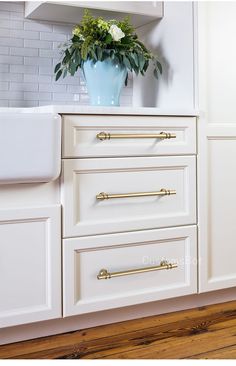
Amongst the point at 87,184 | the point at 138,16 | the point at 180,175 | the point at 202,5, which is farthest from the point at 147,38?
the point at 87,184

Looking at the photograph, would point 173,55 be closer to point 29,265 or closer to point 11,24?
point 11,24

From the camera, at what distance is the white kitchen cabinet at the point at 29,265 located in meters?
1.54

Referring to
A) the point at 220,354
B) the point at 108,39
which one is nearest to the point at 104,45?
the point at 108,39

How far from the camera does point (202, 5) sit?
6.15 feet

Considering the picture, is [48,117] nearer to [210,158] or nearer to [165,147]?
[165,147]

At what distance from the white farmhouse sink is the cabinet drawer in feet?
0.93

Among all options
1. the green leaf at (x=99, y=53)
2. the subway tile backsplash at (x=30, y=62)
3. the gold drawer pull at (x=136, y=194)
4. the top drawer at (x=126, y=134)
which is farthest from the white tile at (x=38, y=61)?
the gold drawer pull at (x=136, y=194)

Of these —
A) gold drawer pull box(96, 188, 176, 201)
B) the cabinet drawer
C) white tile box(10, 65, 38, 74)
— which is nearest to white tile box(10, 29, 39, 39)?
white tile box(10, 65, 38, 74)

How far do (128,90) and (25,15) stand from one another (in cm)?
60

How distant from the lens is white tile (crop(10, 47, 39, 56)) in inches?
82.4

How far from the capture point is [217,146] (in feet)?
6.35

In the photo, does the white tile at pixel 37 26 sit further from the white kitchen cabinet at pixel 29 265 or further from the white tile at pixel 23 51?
the white kitchen cabinet at pixel 29 265

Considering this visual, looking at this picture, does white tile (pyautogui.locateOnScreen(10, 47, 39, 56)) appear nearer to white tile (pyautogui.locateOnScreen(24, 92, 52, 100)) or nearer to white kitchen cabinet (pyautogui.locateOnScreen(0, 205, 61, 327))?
white tile (pyautogui.locateOnScreen(24, 92, 52, 100))

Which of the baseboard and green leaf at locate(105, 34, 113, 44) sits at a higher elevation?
green leaf at locate(105, 34, 113, 44)
